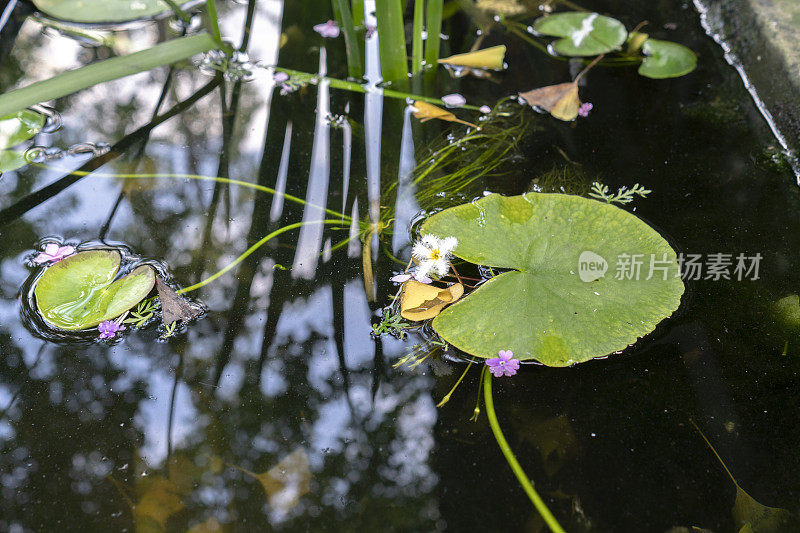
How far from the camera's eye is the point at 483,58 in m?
2.03

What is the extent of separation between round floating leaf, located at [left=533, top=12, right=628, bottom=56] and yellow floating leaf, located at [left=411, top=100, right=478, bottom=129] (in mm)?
544

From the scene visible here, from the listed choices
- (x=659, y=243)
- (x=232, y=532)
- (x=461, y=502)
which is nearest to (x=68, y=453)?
(x=232, y=532)

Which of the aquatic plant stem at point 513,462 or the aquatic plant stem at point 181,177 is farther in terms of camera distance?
the aquatic plant stem at point 181,177

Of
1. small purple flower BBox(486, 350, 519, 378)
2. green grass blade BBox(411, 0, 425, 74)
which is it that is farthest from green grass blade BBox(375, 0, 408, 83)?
small purple flower BBox(486, 350, 519, 378)

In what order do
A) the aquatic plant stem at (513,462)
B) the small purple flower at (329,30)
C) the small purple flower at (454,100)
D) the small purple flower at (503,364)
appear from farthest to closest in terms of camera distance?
the small purple flower at (329,30), the small purple flower at (454,100), the small purple flower at (503,364), the aquatic plant stem at (513,462)

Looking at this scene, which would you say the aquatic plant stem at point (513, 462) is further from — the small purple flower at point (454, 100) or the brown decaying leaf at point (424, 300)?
the small purple flower at point (454, 100)

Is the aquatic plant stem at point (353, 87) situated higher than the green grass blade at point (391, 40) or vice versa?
the green grass blade at point (391, 40)

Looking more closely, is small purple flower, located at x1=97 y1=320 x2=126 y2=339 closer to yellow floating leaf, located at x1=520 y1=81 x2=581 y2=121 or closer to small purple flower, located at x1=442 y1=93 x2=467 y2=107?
small purple flower, located at x1=442 y1=93 x2=467 y2=107

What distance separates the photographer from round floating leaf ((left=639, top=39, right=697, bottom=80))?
202 centimetres

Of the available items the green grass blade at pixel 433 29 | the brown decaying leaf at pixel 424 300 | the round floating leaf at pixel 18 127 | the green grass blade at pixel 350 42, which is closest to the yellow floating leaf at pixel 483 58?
the green grass blade at pixel 433 29

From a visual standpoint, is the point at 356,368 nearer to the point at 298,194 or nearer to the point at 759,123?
the point at 298,194

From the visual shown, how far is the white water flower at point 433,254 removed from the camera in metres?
1.41

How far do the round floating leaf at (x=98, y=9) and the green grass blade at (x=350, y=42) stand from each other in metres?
0.79

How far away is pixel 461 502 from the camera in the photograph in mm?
1143
